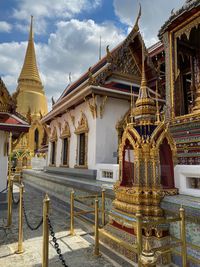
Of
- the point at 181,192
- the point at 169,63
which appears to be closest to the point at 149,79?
the point at 169,63

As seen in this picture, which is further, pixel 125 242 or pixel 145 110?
pixel 145 110

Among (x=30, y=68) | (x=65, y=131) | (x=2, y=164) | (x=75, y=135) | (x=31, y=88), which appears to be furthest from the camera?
(x=30, y=68)

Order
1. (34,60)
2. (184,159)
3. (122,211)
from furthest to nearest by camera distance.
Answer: (34,60) < (184,159) < (122,211)

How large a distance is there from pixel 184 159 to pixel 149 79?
600 centimetres

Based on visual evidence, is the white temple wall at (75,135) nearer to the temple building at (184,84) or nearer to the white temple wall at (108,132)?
the white temple wall at (108,132)

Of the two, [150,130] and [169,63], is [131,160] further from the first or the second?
[169,63]

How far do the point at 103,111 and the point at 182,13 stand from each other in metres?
4.42

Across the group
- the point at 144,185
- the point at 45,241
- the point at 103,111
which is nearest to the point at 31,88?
the point at 103,111

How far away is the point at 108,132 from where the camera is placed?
9.31 metres

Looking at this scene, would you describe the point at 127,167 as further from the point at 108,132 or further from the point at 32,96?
the point at 32,96

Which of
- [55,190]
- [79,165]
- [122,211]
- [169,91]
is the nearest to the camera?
[122,211]

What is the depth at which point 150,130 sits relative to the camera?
4707mm

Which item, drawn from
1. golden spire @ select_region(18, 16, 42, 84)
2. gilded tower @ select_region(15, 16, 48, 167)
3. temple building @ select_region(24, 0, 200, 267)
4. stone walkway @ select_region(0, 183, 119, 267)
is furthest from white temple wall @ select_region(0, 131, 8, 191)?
golden spire @ select_region(18, 16, 42, 84)

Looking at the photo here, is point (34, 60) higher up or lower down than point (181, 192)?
higher up
